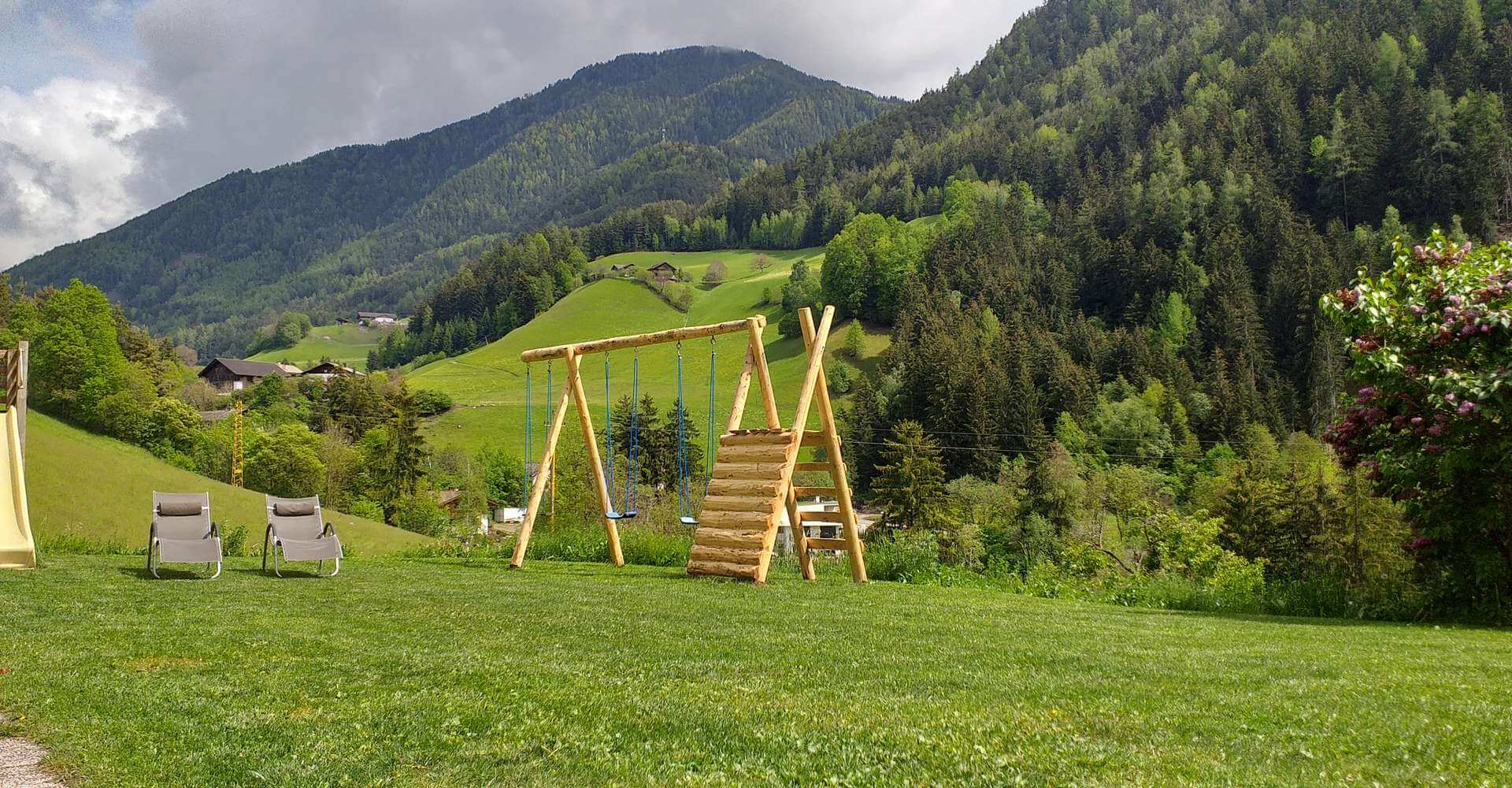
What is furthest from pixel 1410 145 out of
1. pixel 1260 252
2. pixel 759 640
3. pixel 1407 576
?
pixel 759 640

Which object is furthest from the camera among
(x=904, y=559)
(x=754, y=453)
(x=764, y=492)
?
(x=904, y=559)

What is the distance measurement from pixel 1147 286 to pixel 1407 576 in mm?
112036

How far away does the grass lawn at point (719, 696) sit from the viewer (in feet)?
14.8

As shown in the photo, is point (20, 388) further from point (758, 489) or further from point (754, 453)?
point (758, 489)

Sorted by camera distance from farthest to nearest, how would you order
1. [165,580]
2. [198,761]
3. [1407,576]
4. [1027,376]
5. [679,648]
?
1. [1027,376]
2. [1407,576]
3. [165,580]
4. [679,648]
5. [198,761]

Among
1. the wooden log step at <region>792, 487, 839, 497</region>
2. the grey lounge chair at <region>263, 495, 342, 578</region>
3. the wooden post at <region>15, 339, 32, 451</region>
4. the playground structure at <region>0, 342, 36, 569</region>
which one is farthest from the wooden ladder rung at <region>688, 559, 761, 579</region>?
the wooden post at <region>15, 339, 32, 451</region>

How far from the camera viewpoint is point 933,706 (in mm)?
5758

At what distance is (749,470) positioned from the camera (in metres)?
15.2

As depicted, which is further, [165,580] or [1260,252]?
[1260,252]

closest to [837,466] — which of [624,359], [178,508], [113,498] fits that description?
[178,508]

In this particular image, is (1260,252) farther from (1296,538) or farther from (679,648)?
(679,648)

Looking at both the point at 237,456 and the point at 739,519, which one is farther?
the point at 237,456

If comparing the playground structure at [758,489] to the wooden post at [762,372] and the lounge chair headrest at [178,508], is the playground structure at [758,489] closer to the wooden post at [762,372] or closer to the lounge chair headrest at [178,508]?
the wooden post at [762,372]

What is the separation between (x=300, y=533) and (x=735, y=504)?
620 cm
